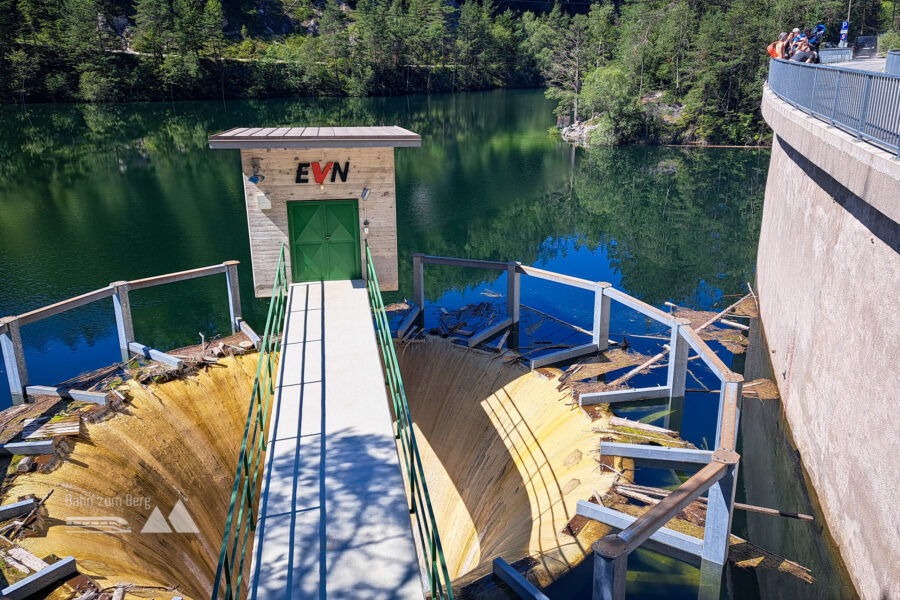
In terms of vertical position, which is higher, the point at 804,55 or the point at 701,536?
the point at 804,55

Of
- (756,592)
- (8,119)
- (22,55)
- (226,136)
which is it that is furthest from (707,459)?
(22,55)

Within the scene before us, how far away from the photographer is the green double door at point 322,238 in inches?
598

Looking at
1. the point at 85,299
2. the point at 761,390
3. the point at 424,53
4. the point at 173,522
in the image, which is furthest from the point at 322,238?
the point at 424,53

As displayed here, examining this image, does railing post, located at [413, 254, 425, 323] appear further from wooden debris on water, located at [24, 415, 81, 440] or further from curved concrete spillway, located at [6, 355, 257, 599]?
wooden debris on water, located at [24, 415, 81, 440]

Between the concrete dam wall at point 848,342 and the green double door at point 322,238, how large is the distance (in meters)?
9.60

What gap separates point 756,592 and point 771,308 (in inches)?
393

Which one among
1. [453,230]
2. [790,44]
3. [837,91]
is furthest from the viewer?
[453,230]

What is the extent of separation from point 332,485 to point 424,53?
355 ft

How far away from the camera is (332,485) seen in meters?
8.18

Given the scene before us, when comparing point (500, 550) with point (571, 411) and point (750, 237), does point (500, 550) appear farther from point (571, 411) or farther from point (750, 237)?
point (750, 237)

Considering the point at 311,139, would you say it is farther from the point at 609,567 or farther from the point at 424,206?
the point at 424,206

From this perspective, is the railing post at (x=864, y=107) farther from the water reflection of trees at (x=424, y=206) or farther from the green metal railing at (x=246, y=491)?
the water reflection of trees at (x=424, y=206)

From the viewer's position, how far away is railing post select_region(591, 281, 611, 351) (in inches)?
553

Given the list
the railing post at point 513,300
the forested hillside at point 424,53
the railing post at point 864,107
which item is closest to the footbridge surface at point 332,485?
the railing post at point 513,300
